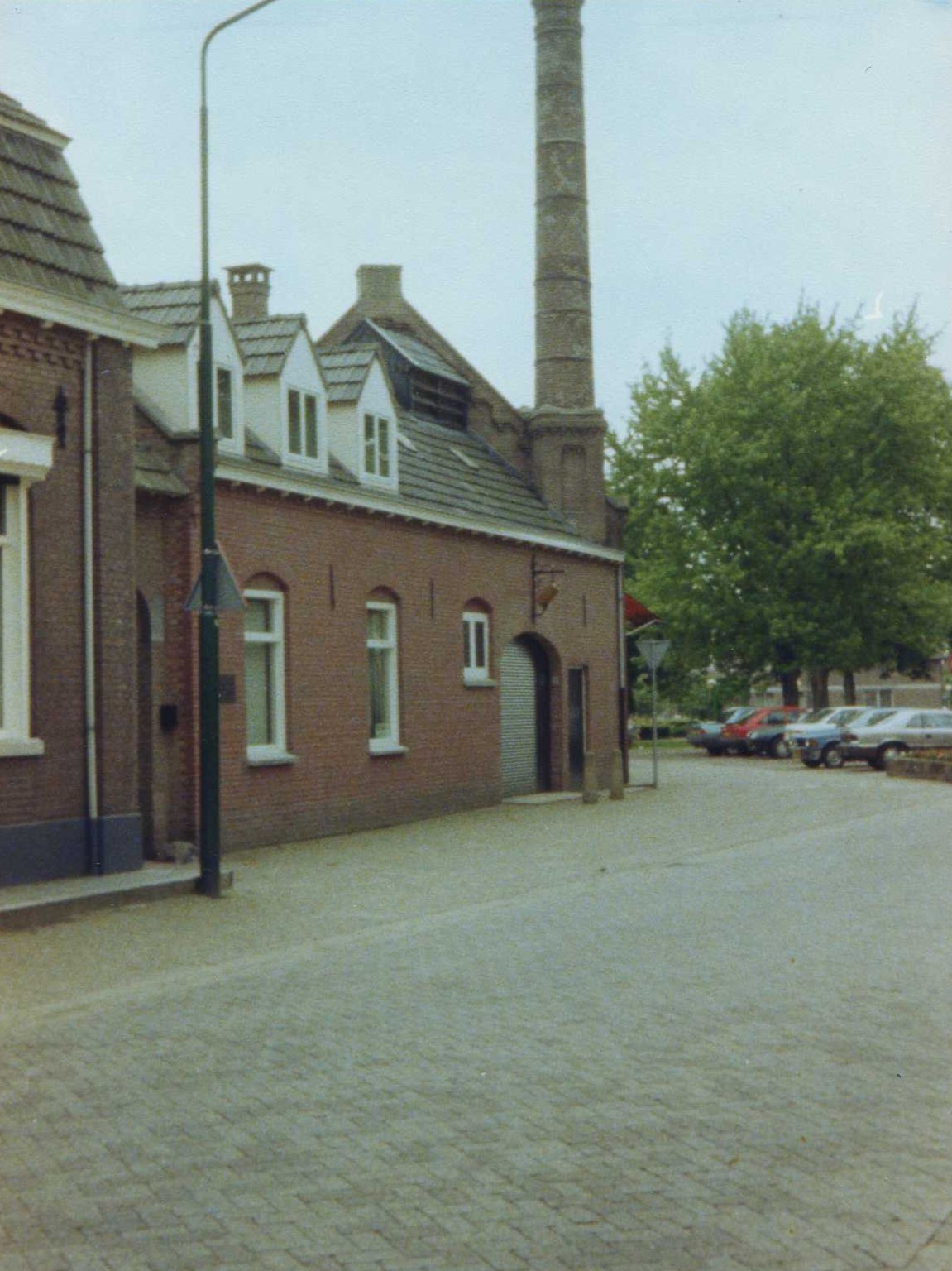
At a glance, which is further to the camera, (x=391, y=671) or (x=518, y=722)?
(x=518, y=722)

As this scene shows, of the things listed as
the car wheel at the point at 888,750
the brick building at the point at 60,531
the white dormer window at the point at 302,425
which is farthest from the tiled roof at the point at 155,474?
the car wheel at the point at 888,750

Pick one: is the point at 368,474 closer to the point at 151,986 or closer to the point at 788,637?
the point at 151,986

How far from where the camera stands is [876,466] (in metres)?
50.4

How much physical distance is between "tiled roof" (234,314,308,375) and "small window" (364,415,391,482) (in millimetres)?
1943

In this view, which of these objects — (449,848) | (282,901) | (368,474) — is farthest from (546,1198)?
(368,474)

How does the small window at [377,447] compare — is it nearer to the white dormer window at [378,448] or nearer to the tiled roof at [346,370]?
the white dormer window at [378,448]

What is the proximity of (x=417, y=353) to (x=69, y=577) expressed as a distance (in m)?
16.4

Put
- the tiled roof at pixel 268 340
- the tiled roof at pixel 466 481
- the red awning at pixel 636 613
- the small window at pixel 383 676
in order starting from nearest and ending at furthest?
the tiled roof at pixel 268 340, the small window at pixel 383 676, the tiled roof at pixel 466 481, the red awning at pixel 636 613

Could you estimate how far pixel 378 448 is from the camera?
23.2 metres

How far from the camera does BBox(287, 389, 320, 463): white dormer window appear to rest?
825 inches

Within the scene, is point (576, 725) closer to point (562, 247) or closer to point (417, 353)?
point (417, 353)

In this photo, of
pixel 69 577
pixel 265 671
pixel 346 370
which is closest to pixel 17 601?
pixel 69 577

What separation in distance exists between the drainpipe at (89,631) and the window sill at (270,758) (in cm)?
447

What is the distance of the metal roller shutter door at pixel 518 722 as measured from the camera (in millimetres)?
27672
